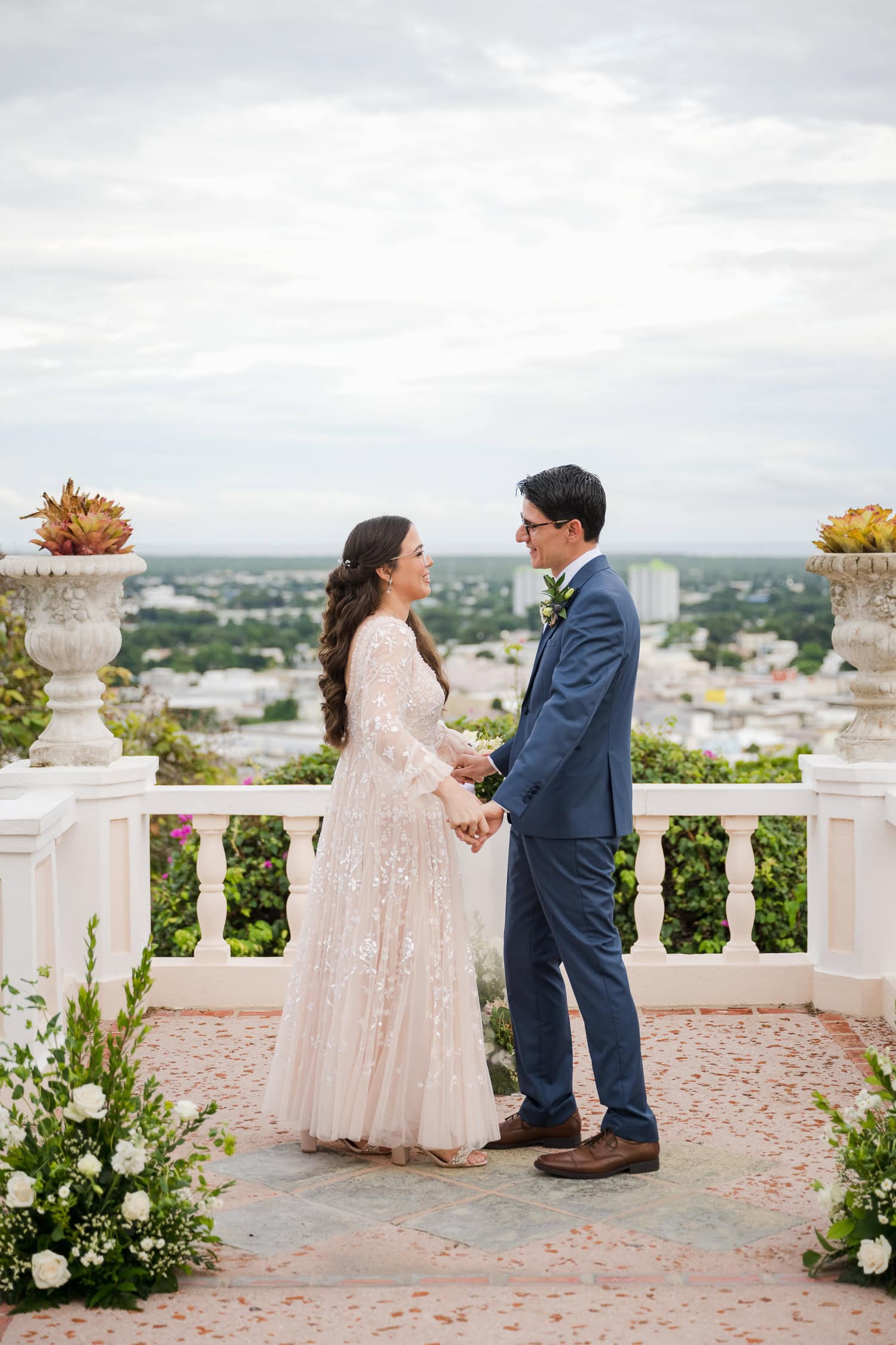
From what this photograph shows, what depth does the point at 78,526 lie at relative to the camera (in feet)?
15.7

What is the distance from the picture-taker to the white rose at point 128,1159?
2.83 metres

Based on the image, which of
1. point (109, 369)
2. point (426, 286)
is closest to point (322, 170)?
point (426, 286)

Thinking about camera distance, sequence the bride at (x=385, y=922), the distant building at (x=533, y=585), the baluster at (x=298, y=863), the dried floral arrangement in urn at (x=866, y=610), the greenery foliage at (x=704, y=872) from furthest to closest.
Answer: the greenery foliage at (x=704, y=872), the baluster at (x=298, y=863), the dried floral arrangement in urn at (x=866, y=610), the distant building at (x=533, y=585), the bride at (x=385, y=922)

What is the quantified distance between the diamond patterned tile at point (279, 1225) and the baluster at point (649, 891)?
2148mm

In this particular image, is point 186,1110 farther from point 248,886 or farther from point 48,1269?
point 248,886

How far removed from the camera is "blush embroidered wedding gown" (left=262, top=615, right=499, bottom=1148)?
3635mm

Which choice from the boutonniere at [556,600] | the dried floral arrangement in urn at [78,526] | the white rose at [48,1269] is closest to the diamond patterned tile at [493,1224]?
the white rose at [48,1269]

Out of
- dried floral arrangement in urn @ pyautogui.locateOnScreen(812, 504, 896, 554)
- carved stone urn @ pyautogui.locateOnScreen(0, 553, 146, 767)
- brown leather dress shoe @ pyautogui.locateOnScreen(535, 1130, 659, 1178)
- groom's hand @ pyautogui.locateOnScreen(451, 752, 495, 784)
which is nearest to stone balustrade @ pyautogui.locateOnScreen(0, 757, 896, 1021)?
carved stone urn @ pyautogui.locateOnScreen(0, 553, 146, 767)

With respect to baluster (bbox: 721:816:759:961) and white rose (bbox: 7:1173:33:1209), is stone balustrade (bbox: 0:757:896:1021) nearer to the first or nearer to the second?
baluster (bbox: 721:816:759:961)

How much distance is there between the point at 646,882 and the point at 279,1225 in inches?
93.5

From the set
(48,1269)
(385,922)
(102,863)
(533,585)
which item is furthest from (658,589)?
(48,1269)

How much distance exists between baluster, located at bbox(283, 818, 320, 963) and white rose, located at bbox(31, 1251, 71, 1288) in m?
2.45

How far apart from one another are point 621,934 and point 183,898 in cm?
208

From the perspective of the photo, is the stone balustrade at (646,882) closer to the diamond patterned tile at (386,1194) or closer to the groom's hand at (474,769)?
the groom's hand at (474,769)
